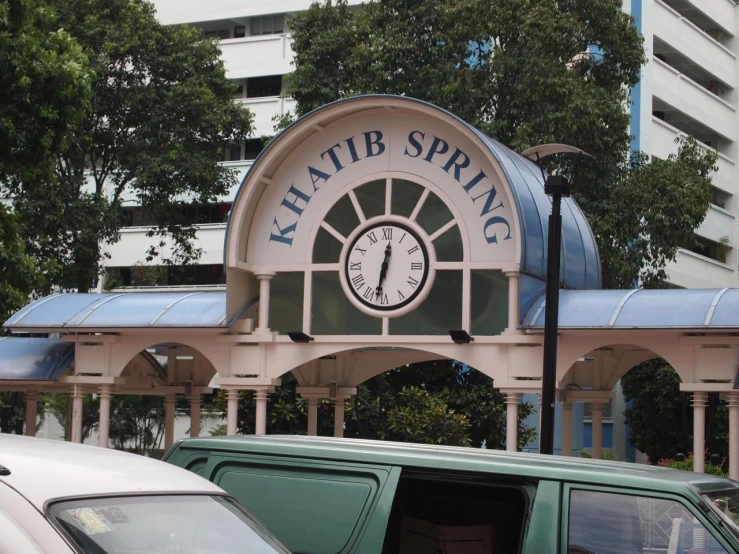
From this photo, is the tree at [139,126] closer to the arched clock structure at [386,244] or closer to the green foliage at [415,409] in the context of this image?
the green foliage at [415,409]

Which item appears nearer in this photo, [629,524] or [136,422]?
[629,524]

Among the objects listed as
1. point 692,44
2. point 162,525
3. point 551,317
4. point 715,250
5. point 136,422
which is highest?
point 692,44

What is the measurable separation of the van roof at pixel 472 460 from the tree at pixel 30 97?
11295 mm

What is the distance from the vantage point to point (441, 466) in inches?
273

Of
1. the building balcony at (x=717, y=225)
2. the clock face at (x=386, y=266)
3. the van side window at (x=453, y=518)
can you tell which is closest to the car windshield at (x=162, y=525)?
the van side window at (x=453, y=518)

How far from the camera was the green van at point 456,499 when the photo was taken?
20.8ft

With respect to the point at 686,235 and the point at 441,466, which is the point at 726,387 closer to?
the point at 441,466

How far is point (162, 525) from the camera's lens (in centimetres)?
473

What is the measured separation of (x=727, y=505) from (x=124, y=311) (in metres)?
12.7

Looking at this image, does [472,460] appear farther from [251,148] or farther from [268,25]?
[268,25]

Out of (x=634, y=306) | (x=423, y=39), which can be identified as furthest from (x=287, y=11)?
(x=634, y=306)

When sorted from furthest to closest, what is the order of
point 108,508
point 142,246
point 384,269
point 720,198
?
point 720,198
point 142,246
point 384,269
point 108,508

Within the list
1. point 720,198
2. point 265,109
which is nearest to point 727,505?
point 265,109

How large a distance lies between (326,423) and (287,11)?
21098 millimetres
